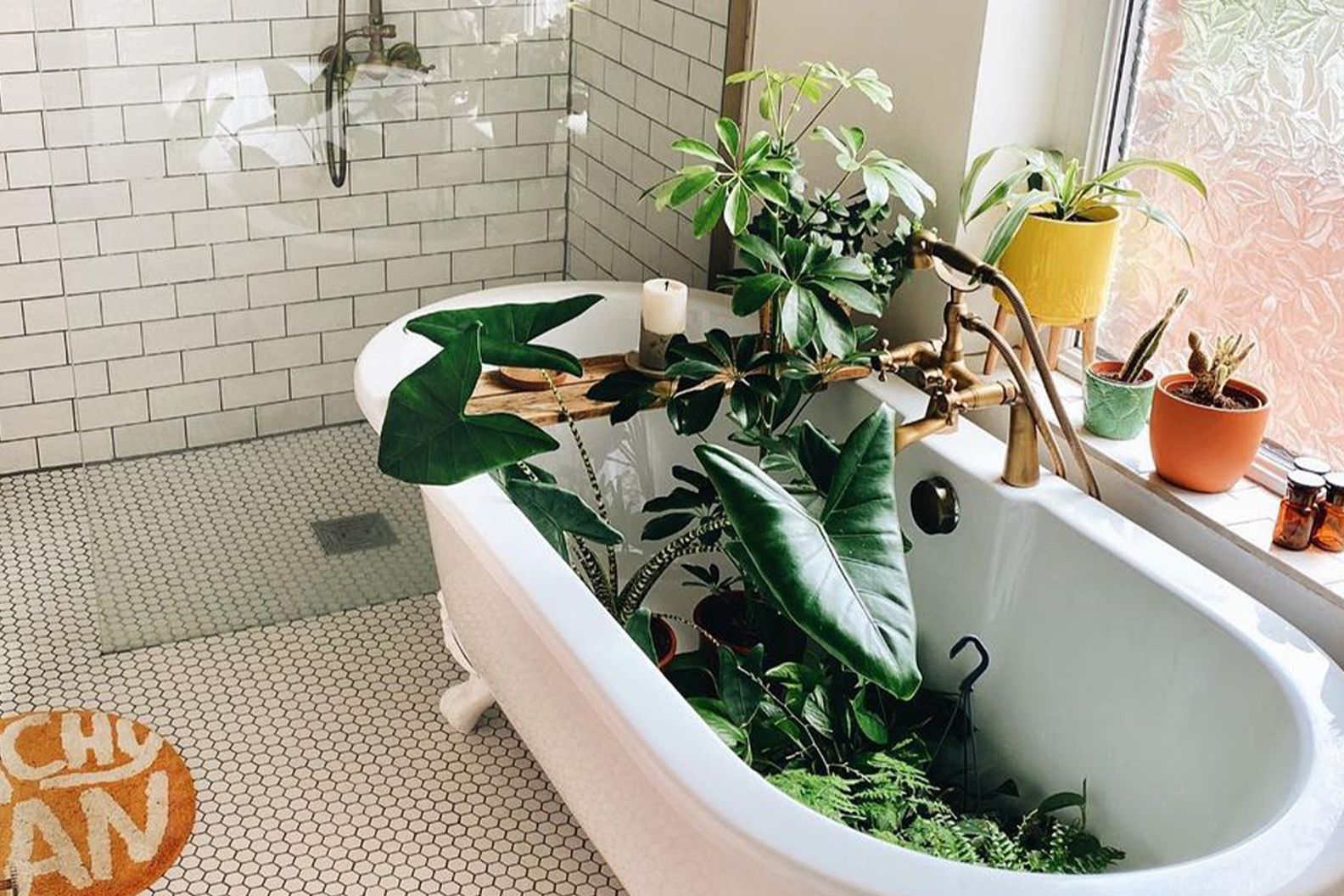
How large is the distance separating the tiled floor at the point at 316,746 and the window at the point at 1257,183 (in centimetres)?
138

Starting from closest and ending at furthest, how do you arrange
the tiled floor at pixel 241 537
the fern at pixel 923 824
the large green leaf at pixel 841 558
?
the large green leaf at pixel 841 558 < the fern at pixel 923 824 < the tiled floor at pixel 241 537

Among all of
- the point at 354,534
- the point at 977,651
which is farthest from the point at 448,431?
the point at 354,534

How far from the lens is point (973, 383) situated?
93.9 inches

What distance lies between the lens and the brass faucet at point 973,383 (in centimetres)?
232

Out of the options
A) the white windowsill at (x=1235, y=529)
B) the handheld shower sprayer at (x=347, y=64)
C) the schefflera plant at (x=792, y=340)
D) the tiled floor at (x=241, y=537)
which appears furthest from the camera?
the tiled floor at (x=241, y=537)

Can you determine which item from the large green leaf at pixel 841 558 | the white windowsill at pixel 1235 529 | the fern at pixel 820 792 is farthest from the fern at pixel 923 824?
the white windowsill at pixel 1235 529

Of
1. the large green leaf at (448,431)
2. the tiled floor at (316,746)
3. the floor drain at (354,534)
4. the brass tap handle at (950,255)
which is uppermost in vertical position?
the brass tap handle at (950,255)

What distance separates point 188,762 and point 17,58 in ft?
5.39

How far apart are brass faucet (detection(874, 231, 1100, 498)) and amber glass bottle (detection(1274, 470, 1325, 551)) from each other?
0.98ft

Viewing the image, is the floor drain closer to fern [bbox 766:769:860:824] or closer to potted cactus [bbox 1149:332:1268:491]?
fern [bbox 766:769:860:824]

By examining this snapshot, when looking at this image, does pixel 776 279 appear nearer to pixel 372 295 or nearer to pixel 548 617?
pixel 548 617

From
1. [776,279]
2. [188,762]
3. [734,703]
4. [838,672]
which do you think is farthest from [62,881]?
[776,279]

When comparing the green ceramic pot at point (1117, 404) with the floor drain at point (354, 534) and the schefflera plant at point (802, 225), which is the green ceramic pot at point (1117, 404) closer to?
the schefflera plant at point (802, 225)

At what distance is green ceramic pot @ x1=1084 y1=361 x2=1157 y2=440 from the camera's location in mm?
2488
